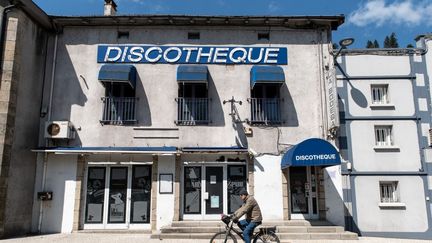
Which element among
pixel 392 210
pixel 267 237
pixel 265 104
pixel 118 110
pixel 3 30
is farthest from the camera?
pixel 265 104

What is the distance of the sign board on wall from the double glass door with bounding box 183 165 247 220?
4.14 meters

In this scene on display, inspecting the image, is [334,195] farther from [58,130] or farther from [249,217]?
[58,130]

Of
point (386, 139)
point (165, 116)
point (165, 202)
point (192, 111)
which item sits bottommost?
point (165, 202)


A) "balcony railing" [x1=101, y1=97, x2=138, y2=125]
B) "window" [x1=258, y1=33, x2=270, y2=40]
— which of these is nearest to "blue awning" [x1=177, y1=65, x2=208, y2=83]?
"balcony railing" [x1=101, y1=97, x2=138, y2=125]

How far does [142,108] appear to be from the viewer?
45.3 feet

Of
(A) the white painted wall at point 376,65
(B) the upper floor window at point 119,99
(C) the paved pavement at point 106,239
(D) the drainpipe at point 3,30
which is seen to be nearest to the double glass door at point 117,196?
(C) the paved pavement at point 106,239

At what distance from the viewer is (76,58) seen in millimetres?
14242

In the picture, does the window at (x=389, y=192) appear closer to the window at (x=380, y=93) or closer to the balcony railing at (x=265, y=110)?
the window at (x=380, y=93)

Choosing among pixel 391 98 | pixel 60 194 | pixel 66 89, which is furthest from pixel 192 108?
pixel 391 98

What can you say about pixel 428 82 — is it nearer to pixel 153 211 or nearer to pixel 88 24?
pixel 153 211

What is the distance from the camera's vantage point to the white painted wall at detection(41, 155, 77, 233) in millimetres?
13031

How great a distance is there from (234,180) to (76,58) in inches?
303

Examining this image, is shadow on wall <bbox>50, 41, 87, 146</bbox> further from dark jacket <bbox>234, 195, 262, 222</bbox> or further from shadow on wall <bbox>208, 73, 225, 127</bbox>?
dark jacket <bbox>234, 195, 262, 222</bbox>

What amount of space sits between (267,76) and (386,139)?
5067 mm
